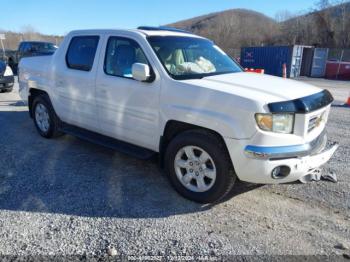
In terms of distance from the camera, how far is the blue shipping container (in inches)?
896

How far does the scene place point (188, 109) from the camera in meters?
3.51

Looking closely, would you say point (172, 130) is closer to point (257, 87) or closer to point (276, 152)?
point (257, 87)

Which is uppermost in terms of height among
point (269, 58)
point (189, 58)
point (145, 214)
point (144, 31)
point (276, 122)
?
point (144, 31)

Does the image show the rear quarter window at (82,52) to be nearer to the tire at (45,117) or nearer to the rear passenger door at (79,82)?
the rear passenger door at (79,82)

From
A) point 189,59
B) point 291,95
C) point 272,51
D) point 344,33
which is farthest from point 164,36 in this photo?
point 344,33

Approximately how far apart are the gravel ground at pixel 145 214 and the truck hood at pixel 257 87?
125 centimetres

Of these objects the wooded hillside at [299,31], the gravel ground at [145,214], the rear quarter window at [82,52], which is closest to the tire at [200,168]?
the gravel ground at [145,214]

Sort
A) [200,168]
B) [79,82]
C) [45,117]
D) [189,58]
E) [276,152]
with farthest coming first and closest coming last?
[45,117] < [79,82] < [189,58] < [200,168] < [276,152]

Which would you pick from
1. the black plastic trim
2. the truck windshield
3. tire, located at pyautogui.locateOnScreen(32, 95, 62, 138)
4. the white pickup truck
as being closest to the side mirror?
the white pickup truck

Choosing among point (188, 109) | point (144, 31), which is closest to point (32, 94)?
point (144, 31)

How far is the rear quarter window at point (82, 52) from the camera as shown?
15.4 feet

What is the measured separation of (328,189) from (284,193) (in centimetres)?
57

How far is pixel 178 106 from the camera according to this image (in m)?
3.60

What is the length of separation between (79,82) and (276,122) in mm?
2974
